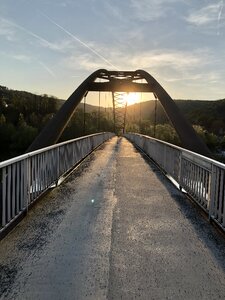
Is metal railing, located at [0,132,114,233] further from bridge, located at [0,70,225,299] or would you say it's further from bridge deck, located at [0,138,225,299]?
bridge deck, located at [0,138,225,299]

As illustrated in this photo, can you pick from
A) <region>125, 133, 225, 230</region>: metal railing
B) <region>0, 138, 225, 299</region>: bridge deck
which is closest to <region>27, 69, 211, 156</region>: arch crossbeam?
<region>125, 133, 225, 230</region>: metal railing

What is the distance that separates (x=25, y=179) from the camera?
623 centimetres

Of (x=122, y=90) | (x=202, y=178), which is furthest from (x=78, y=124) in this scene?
(x=202, y=178)

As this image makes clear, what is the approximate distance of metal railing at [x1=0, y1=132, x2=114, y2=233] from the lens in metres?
5.27

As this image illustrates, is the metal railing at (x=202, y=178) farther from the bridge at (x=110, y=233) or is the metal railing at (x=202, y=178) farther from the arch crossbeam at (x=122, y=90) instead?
the arch crossbeam at (x=122, y=90)

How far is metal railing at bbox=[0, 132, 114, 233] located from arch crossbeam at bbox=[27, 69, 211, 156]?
1323cm

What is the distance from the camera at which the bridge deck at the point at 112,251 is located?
3678 mm

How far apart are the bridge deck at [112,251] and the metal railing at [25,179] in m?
0.25

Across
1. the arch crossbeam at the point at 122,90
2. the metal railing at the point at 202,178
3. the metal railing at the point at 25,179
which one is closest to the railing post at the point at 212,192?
the metal railing at the point at 202,178

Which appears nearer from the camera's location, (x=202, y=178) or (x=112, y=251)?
(x=112, y=251)

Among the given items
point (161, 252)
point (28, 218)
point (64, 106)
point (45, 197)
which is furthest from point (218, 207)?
point (64, 106)

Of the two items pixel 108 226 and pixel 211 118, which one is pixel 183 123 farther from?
pixel 211 118

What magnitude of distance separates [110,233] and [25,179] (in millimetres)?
1744

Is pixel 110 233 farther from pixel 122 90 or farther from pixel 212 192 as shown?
pixel 122 90
